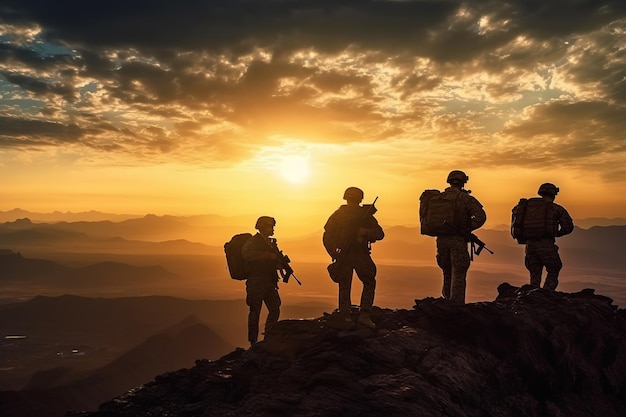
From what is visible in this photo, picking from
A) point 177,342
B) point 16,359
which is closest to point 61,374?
point 177,342

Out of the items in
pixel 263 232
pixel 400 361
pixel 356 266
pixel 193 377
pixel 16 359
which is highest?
pixel 263 232

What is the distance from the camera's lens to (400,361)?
9859 millimetres

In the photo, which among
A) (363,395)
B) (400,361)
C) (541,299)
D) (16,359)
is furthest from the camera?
(16,359)

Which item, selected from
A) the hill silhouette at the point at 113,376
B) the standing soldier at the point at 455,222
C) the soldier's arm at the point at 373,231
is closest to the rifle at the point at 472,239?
the standing soldier at the point at 455,222

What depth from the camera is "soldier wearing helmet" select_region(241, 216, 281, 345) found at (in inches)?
547

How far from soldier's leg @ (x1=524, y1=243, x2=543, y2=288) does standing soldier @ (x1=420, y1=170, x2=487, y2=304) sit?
13.2ft

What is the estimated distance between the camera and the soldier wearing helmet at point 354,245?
442 inches

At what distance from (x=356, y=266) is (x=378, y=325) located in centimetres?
175

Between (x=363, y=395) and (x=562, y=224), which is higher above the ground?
(x=562, y=224)

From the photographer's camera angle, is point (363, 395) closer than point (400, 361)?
Yes

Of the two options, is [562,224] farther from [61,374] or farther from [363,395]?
[61,374]

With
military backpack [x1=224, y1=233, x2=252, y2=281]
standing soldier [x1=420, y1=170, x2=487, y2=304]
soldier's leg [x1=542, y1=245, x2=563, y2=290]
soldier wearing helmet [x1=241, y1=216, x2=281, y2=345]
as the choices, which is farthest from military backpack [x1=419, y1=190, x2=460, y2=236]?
military backpack [x1=224, y1=233, x2=252, y2=281]

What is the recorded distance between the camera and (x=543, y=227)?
1521 cm

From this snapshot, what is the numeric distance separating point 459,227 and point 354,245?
3.16 meters
